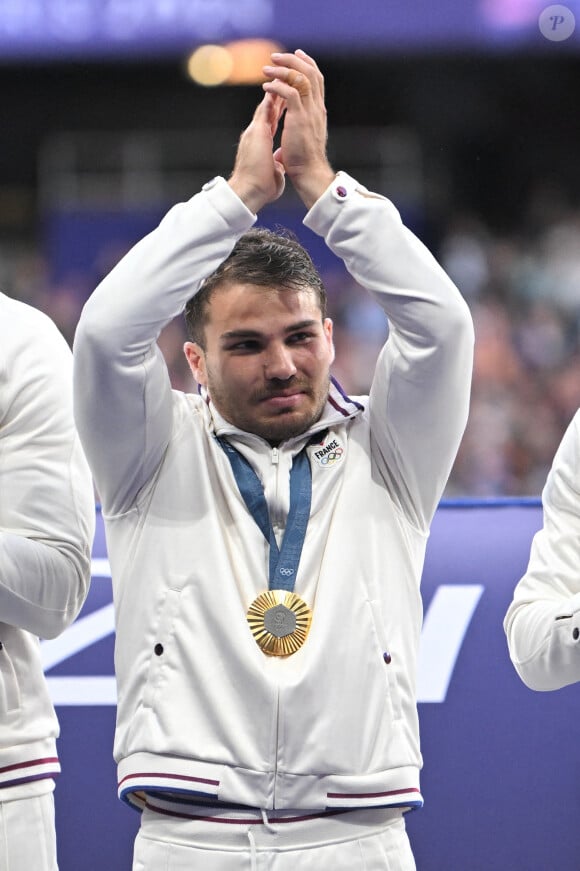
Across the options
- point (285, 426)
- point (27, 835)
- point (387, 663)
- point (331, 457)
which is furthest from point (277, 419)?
point (27, 835)

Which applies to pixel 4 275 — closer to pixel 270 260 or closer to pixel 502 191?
pixel 502 191

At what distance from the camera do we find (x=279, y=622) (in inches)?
92.0

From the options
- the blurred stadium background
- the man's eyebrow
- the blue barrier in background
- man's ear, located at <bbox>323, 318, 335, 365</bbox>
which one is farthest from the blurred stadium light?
the man's eyebrow

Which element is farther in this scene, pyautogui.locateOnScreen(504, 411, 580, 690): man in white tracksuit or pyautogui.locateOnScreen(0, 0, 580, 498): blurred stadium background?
pyautogui.locateOnScreen(0, 0, 580, 498): blurred stadium background

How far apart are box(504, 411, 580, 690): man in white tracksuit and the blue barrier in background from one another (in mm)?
765

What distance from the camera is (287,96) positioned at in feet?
8.11

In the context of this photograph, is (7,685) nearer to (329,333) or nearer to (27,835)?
(27,835)

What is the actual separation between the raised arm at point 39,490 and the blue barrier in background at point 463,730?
2.67 ft

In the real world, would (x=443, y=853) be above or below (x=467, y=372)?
below

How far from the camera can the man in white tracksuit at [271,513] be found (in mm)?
2299

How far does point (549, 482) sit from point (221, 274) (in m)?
0.79

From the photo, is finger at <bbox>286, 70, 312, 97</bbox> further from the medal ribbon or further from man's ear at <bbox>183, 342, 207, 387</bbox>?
the medal ribbon

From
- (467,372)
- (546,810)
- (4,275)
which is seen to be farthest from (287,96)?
(4,275)

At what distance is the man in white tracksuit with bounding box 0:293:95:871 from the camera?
2454 mm
